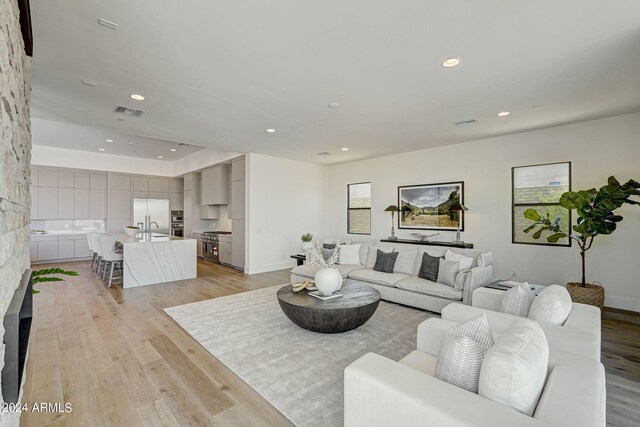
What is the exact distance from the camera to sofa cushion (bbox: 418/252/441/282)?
4.38 meters

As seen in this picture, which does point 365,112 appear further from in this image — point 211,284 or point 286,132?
point 211,284

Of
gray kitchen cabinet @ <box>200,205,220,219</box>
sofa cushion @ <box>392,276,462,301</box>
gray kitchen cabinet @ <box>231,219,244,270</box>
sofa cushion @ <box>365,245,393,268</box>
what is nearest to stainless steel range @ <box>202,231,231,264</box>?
gray kitchen cabinet @ <box>200,205,220,219</box>

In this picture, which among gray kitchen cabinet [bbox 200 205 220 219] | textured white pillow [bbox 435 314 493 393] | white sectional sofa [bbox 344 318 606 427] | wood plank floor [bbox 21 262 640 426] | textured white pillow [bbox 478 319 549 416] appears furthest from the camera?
gray kitchen cabinet [bbox 200 205 220 219]

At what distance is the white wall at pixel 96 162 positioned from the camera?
784 cm

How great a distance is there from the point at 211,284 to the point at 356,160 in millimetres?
4789

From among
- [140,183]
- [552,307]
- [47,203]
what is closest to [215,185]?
[140,183]

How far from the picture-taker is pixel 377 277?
15.5 ft

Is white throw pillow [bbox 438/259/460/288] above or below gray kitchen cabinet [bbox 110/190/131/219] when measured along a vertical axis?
below

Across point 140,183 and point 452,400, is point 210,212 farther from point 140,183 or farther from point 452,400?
point 452,400

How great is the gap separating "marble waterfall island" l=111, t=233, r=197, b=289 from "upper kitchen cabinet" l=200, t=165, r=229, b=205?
2.12m

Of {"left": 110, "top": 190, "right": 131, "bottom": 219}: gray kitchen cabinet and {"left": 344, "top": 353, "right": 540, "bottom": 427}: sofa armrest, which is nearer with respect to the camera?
{"left": 344, "top": 353, "right": 540, "bottom": 427}: sofa armrest

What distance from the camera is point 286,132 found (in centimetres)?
523

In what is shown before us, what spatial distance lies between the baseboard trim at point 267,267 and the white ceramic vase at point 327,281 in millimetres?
3733

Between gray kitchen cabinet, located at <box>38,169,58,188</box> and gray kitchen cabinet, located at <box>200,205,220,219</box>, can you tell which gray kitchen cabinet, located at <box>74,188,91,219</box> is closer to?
gray kitchen cabinet, located at <box>38,169,58,188</box>
